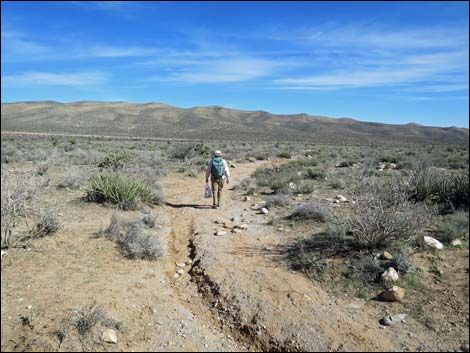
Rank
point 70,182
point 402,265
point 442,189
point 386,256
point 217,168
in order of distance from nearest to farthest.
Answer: point 402,265 → point 386,256 → point 442,189 → point 217,168 → point 70,182

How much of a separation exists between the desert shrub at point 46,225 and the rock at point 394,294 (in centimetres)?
549

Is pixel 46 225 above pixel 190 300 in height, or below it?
above

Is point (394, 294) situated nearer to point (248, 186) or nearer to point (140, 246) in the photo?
point (140, 246)

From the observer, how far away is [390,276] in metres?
4.77

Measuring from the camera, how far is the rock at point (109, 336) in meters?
3.68

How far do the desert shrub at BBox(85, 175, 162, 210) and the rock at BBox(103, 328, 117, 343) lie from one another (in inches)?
198

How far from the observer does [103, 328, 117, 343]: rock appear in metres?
3.68

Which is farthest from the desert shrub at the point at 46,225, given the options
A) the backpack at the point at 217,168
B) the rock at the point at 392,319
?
the rock at the point at 392,319

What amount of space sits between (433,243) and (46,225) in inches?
257

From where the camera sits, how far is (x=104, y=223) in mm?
7363

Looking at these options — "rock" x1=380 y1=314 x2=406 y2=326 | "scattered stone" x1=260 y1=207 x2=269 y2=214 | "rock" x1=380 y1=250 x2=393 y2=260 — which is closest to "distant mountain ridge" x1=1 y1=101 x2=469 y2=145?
"scattered stone" x1=260 y1=207 x2=269 y2=214

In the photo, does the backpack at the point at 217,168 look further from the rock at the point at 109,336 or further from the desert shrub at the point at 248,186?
the rock at the point at 109,336

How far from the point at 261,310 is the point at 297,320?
18.5 inches

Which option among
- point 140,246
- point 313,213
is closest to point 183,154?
point 313,213
